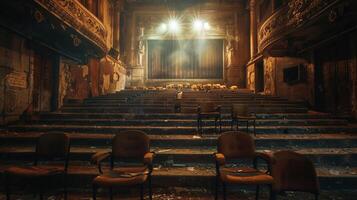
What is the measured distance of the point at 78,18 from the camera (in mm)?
8383

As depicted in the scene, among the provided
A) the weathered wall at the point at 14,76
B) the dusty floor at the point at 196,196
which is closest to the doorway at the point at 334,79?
the dusty floor at the point at 196,196

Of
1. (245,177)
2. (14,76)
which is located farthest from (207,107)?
(14,76)

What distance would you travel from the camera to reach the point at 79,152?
4.53 meters

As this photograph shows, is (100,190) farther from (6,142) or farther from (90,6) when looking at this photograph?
(90,6)

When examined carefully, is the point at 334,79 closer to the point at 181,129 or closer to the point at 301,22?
the point at 301,22

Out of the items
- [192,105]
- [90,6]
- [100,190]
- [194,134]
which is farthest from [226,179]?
[90,6]

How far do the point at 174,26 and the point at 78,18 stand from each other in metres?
8.93

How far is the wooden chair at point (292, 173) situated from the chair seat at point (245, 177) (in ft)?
0.39

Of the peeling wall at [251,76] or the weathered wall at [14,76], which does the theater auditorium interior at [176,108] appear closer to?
the weathered wall at [14,76]

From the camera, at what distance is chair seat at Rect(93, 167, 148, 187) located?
2779mm

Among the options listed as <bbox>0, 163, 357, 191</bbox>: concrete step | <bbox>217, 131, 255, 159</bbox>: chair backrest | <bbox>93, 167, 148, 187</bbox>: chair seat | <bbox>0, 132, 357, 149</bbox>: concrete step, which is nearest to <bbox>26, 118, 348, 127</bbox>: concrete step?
<bbox>0, 132, 357, 149</bbox>: concrete step

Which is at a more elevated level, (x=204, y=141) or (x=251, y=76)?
(x=251, y=76)

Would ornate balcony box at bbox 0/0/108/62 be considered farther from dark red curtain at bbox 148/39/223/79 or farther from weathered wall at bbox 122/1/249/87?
dark red curtain at bbox 148/39/223/79

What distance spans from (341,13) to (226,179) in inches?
230
